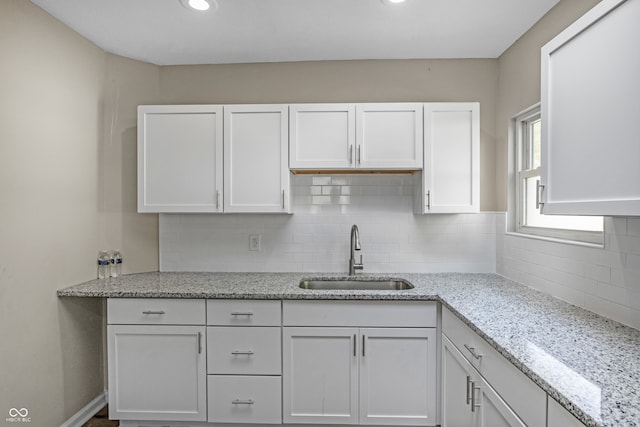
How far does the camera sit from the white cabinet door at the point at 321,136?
234 centimetres

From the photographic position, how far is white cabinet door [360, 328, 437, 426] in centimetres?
204

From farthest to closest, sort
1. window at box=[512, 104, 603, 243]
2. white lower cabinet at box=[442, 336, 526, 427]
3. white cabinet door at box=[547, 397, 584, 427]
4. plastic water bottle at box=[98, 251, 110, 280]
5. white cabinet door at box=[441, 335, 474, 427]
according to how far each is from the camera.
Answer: plastic water bottle at box=[98, 251, 110, 280] → window at box=[512, 104, 603, 243] → white cabinet door at box=[441, 335, 474, 427] → white lower cabinet at box=[442, 336, 526, 427] → white cabinet door at box=[547, 397, 584, 427]

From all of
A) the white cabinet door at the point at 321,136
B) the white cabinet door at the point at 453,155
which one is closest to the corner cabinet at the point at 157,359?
the white cabinet door at the point at 321,136

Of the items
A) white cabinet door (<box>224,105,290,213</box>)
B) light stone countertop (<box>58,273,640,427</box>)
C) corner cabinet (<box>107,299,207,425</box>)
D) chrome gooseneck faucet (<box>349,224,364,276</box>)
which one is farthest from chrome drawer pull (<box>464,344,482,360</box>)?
corner cabinet (<box>107,299,207,425</box>)

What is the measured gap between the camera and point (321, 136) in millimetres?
2352

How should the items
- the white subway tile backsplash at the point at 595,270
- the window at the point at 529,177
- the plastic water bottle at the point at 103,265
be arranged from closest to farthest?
the white subway tile backsplash at the point at 595,270
the window at the point at 529,177
the plastic water bottle at the point at 103,265

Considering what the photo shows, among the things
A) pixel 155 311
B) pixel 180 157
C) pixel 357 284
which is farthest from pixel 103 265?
pixel 357 284

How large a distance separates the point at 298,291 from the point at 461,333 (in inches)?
34.4

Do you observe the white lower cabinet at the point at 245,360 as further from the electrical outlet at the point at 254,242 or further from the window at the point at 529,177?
the window at the point at 529,177

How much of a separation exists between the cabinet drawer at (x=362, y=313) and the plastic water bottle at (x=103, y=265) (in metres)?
1.32

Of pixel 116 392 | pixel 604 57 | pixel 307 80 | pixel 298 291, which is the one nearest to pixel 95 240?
pixel 116 392

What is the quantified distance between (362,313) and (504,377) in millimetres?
881

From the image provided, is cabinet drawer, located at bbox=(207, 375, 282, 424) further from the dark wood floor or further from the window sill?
Answer: the window sill

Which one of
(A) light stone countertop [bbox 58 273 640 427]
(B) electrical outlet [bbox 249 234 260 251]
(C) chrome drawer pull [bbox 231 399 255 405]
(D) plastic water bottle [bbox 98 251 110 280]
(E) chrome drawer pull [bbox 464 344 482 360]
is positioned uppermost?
(B) electrical outlet [bbox 249 234 260 251]
